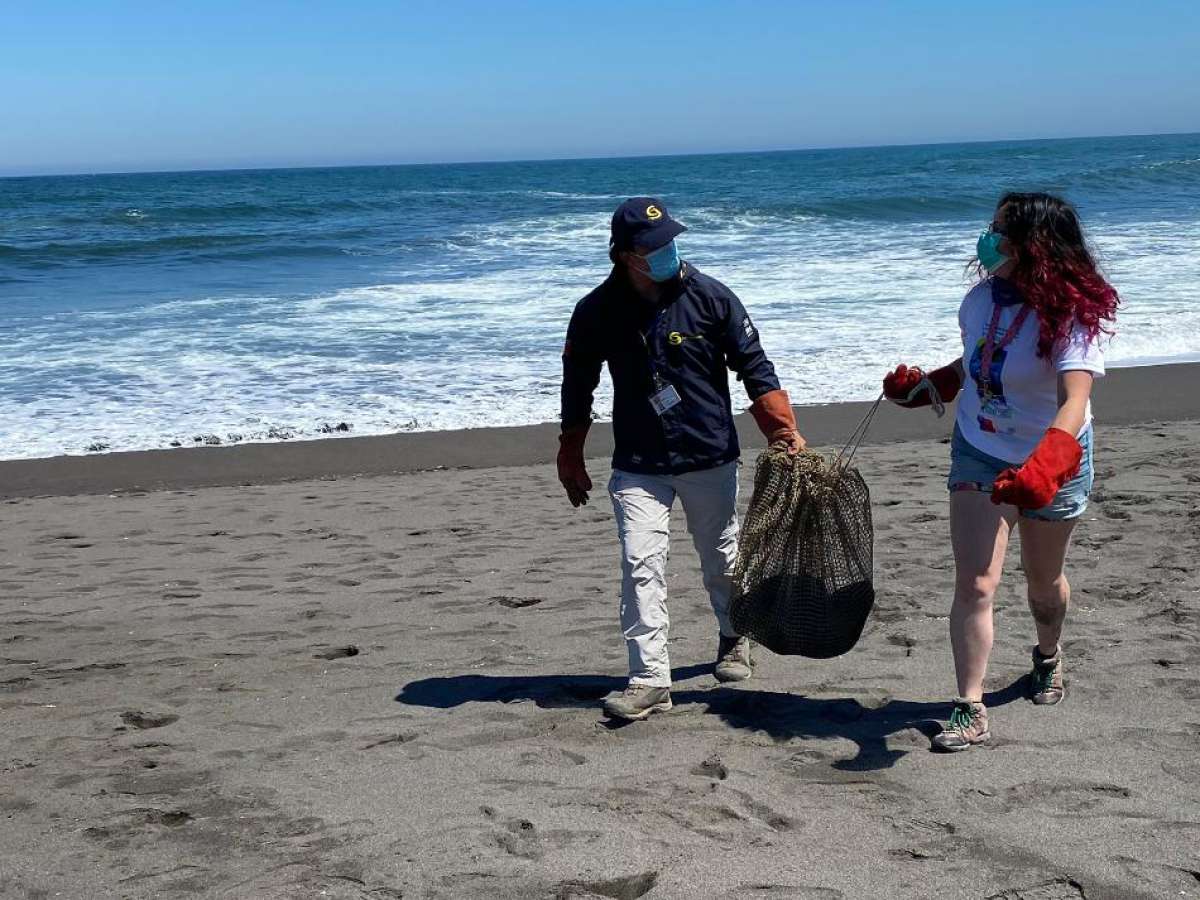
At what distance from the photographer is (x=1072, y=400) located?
3557 mm

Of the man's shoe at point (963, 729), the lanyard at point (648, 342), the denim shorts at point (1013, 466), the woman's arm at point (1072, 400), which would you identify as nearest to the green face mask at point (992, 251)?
the woman's arm at point (1072, 400)

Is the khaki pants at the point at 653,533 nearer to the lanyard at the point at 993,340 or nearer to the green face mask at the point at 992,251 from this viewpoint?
the lanyard at the point at 993,340

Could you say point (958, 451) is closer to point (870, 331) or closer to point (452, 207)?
point (870, 331)

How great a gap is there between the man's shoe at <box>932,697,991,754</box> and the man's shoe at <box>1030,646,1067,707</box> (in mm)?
400

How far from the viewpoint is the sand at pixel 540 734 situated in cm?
330

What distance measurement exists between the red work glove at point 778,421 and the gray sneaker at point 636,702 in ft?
2.96

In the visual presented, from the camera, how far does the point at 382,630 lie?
5387mm

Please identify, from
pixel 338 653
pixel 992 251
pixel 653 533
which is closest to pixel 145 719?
pixel 338 653

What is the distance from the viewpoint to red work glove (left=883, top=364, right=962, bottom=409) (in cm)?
407

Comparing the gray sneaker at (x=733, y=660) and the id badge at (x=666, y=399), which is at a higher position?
the id badge at (x=666, y=399)

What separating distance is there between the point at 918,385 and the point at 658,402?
830mm

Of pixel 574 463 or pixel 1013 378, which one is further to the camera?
pixel 574 463

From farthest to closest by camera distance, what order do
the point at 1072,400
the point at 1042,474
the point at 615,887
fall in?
the point at 1072,400 < the point at 1042,474 < the point at 615,887

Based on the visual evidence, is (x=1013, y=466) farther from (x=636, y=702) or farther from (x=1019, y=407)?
(x=636, y=702)
